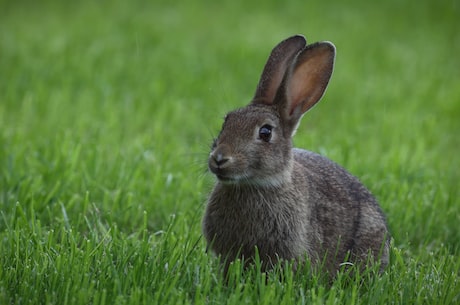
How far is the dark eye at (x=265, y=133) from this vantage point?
13.8 feet

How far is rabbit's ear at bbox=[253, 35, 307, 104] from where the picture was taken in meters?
4.45

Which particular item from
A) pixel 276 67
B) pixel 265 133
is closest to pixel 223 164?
pixel 265 133

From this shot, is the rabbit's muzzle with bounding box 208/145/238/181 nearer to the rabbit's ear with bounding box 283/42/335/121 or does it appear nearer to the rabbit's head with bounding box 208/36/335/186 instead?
the rabbit's head with bounding box 208/36/335/186

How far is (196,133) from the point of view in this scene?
738 centimetres

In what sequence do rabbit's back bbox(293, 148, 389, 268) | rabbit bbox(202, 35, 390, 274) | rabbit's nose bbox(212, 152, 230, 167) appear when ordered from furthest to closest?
rabbit's back bbox(293, 148, 389, 268), rabbit bbox(202, 35, 390, 274), rabbit's nose bbox(212, 152, 230, 167)

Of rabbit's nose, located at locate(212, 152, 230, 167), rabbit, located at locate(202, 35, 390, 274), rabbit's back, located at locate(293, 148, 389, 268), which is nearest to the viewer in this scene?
rabbit's nose, located at locate(212, 152, 230, 167)

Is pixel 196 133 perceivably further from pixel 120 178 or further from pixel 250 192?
pixel 250 192

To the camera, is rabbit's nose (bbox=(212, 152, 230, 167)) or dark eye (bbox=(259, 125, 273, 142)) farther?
dark eye (bbox=(259, 125, 273, 142))

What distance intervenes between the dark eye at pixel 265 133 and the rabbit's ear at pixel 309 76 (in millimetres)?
288

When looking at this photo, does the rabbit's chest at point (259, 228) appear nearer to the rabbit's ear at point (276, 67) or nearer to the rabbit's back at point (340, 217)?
the rabbit's back at point (340, 217)

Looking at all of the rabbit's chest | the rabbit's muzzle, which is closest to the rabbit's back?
the rabbit's chest

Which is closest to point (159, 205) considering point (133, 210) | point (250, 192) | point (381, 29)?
point (133, 210)

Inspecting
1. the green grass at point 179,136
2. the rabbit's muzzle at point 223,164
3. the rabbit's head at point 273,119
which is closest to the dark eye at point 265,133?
the rabbit's head at point 273,119

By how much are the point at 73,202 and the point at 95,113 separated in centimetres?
235
